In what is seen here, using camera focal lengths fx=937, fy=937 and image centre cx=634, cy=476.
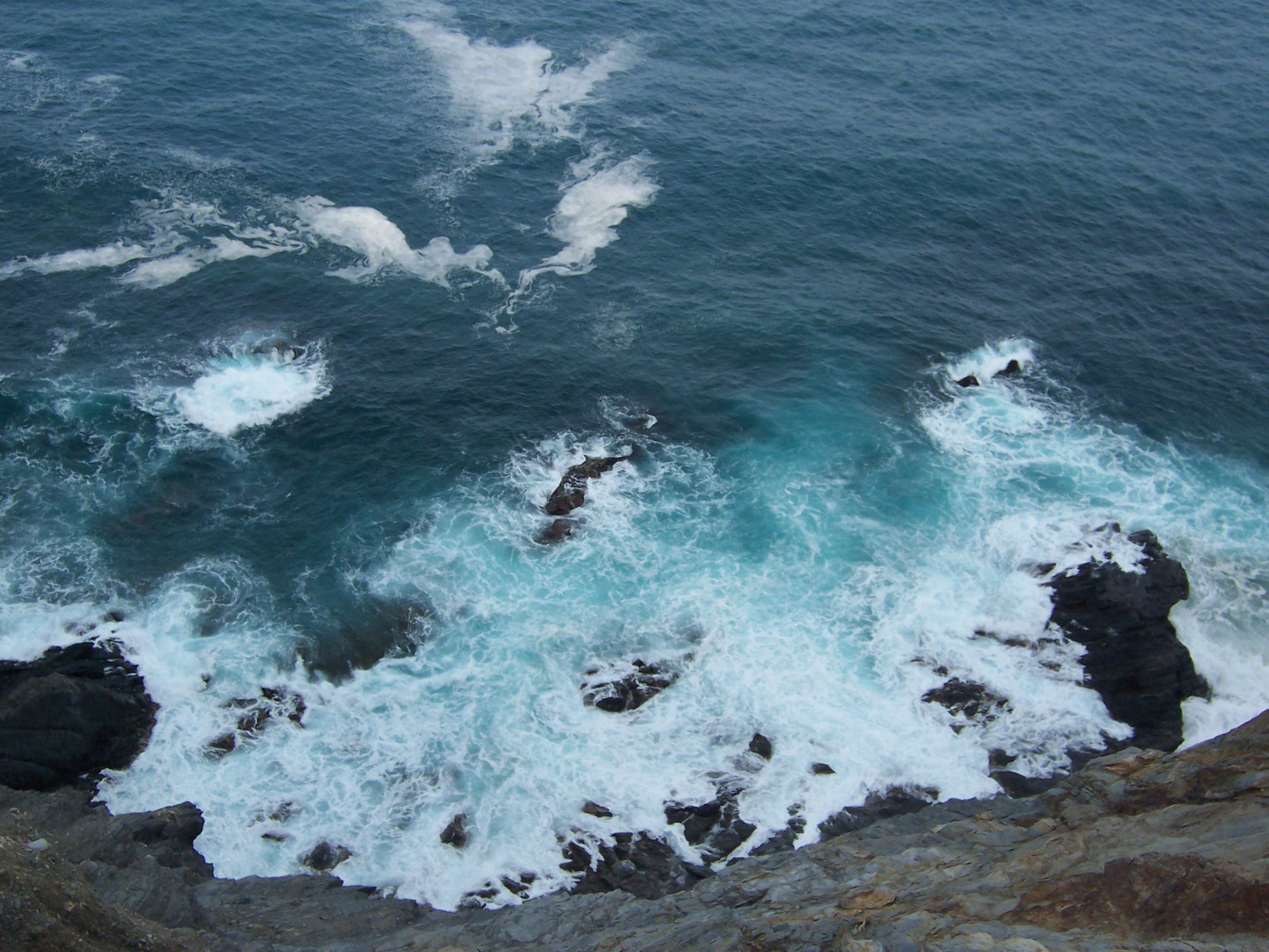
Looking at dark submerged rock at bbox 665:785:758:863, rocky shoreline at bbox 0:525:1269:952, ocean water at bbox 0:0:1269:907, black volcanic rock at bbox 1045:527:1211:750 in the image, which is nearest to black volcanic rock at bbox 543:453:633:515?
ocean water at bbox 0:0:1269:907

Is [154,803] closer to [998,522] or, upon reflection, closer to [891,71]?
[998,522]

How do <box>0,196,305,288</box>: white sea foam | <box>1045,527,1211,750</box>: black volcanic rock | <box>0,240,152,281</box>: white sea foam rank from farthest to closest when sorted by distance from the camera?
<box>0,196,305,288</box>: white sea foam → <box>0,240,152,281</box>: white sea foam → <box>1045,527,1211,750</box>: black volcanic rock

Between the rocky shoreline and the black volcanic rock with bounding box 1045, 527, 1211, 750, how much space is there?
14 cm

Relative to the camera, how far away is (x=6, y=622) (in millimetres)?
62156

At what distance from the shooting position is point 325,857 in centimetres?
5353

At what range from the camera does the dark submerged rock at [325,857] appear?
53.2 metres

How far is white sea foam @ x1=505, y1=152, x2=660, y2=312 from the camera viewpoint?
315 ft

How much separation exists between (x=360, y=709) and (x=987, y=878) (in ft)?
130

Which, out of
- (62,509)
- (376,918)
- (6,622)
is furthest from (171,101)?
(376,918)

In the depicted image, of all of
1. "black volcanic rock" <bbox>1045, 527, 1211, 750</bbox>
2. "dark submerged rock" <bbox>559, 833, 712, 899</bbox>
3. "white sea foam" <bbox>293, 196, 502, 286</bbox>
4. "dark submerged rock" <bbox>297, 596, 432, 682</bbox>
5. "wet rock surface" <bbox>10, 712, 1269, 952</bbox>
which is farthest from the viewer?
"white sea foam" <bbox>293, 196, 502, 286</bbox>

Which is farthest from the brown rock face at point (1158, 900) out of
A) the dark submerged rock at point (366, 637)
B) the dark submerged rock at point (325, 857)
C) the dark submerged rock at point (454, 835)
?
the dark submerged rock at point (366, 637)

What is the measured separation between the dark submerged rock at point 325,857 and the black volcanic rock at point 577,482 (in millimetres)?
28893

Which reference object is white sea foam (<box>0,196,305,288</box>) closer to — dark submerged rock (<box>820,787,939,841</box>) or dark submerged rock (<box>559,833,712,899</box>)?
dark submerged rock (<box>559,833,712,899</box>)

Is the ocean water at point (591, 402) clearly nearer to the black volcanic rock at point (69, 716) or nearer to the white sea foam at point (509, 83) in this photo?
the white sea foam at point (509, 83)
